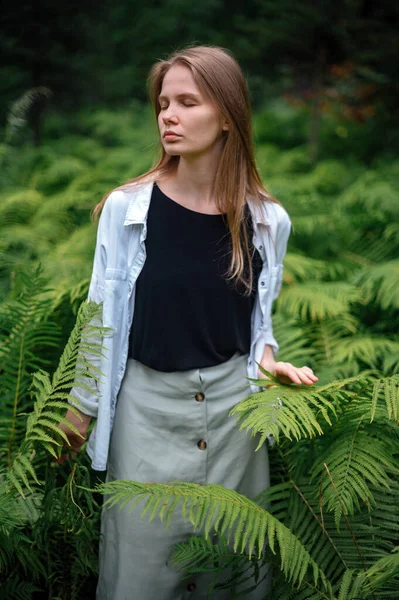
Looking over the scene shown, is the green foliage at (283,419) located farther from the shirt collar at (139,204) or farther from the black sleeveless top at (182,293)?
the shirt collar at (139,204)

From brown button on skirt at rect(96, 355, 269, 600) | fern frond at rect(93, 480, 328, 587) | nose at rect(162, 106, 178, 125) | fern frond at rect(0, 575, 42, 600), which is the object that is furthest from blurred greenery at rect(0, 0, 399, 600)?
nose at rect(162, 106, 178, 125)

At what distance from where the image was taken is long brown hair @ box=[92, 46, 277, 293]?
171cm

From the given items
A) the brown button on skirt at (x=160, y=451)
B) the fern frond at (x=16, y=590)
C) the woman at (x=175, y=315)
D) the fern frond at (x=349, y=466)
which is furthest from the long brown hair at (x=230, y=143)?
the fern frond at (x=16, y=590)

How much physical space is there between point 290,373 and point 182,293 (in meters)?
0.43

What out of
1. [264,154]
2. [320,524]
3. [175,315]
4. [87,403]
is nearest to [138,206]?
[175,315]

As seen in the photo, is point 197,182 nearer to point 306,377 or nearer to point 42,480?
point 306,377

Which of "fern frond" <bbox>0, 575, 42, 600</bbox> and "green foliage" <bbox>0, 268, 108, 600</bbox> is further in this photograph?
"fern frond" <bbox>0, 575, 42, 600</bbox>

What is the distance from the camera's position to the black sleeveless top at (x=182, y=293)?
173 cm

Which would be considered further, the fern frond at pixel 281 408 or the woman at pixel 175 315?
the woman at pixel 175 315

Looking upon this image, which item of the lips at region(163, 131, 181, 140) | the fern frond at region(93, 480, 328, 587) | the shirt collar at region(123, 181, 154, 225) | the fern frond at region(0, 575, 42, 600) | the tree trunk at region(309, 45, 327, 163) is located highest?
the tree trunk at region(309, 45, 327, 163)

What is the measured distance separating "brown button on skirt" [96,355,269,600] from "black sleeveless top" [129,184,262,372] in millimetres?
68

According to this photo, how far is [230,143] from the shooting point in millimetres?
1821

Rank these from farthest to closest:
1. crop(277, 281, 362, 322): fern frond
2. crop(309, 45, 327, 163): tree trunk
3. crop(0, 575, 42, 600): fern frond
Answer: crop(309, 45, 327, 163): tree trunk < crop(277, 281, 362, 322): fern frond < crop(0, 575, 42, 600): fern frond

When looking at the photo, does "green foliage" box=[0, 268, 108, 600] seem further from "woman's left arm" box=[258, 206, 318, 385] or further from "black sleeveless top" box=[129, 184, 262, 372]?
"woman's left arm" box=[258, 206, 318, 385]
